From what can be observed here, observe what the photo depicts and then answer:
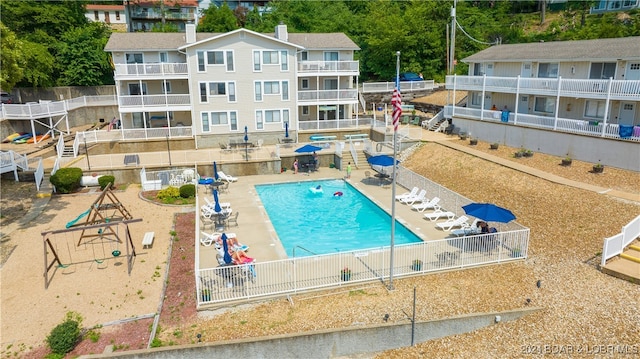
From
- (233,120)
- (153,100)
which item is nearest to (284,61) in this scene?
(233,120)

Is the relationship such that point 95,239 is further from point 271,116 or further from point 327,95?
point 327,95

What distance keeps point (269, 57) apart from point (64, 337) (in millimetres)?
28737

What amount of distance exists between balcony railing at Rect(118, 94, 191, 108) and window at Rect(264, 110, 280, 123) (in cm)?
663

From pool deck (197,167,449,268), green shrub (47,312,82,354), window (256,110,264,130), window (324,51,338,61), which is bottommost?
green shrub (47,312,82,354)

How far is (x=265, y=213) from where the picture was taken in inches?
982

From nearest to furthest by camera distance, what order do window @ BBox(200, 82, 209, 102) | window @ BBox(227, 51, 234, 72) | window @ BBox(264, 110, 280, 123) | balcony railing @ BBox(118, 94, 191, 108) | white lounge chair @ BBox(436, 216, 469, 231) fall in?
white lounge chair @ BBox(436, 216, 469, 231) → balcony railing @ BBox(118, 94, 191, 108) → window @ BBox(227, 51, 234, 72) → window @ BBox(200, 82, 209, 102) → window @ BBox(264, 110, 280, 123)

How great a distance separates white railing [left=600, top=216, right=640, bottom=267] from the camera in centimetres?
1620

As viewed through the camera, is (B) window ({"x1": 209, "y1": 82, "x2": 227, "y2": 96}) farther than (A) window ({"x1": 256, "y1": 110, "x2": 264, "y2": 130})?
No

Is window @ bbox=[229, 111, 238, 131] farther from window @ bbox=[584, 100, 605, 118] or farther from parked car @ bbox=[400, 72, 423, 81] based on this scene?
window @ bbox=[584, 100, 605, 118]

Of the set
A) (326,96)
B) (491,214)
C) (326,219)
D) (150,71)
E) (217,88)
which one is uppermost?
(150,71)

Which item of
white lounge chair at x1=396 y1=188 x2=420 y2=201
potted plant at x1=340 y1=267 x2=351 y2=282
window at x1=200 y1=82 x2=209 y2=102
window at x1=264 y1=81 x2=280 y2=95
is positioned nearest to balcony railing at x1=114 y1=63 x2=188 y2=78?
window at x1=200 y1=82 x2=209 y2=102

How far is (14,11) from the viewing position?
4859cm

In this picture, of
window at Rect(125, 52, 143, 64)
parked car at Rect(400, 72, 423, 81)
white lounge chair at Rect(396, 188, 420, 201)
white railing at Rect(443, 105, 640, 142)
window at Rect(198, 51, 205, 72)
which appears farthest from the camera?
parked car at Rect(400, 72, 423, 81)

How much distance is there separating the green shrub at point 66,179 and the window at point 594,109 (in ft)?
112
